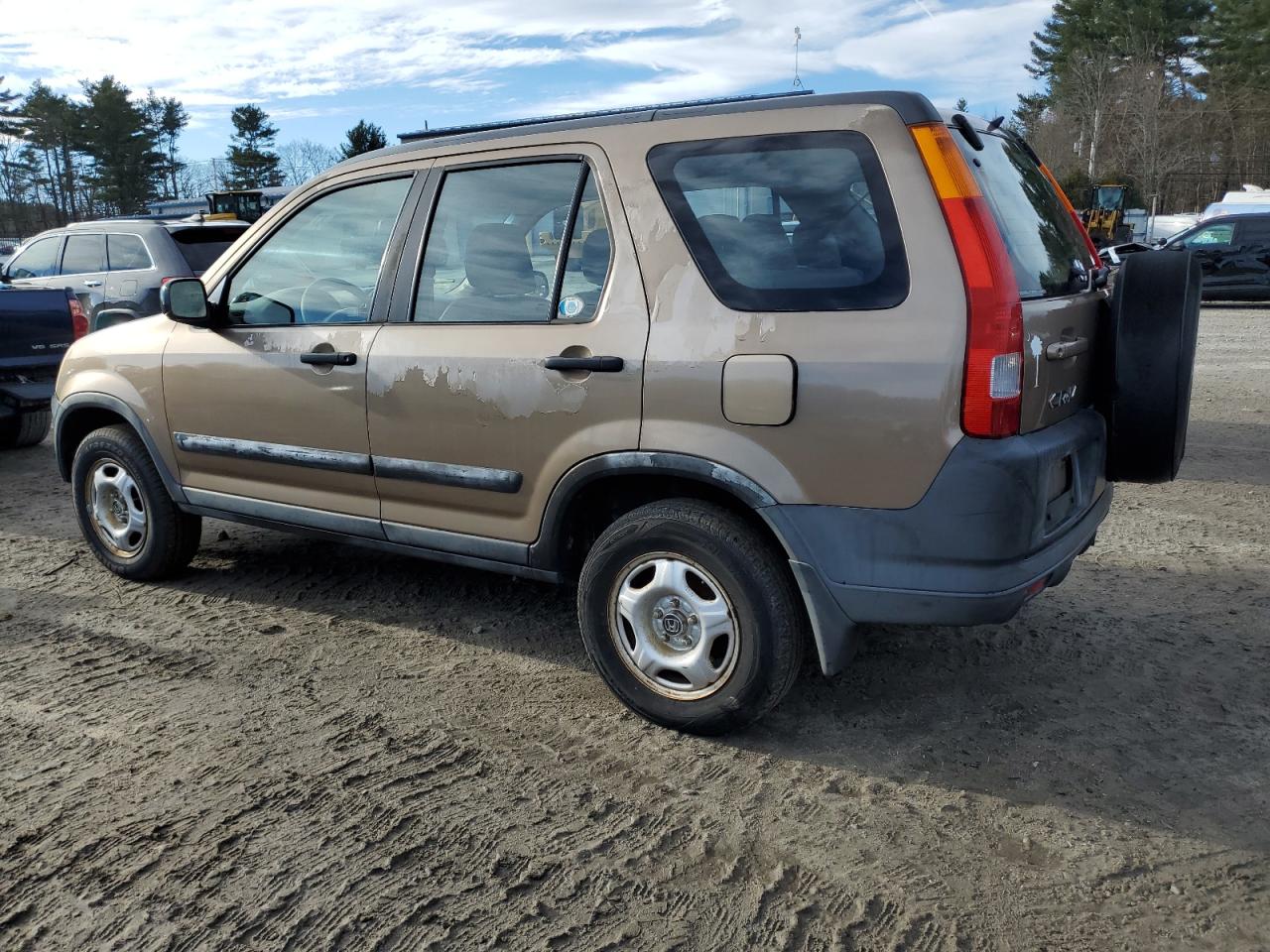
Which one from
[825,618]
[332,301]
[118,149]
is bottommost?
[825,618]

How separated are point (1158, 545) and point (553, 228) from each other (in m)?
3.68

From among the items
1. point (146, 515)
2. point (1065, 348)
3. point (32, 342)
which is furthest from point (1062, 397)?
point (32, 342)

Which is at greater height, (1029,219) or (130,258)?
(1029,219)

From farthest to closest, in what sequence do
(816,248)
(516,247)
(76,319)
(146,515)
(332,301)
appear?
(76,319) → (146,515) → (332,301) → (516,247) → (816,248)

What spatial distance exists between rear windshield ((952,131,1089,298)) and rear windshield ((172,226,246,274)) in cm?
948

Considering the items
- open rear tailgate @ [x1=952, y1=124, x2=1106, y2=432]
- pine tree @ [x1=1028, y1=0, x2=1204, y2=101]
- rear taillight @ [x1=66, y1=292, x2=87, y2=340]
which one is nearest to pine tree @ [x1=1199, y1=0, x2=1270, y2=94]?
pine tree @ [x1=1028, y1=0, x2=1204, y2=101]

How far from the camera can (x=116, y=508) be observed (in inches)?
197

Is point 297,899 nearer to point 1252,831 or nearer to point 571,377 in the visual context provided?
point 571,377

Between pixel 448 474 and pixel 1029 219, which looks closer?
pixel 1029 219

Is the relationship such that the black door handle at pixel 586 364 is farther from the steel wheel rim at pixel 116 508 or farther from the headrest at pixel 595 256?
the steel wheel rim at pixel 116 508

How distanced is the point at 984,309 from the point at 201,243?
1031 cm

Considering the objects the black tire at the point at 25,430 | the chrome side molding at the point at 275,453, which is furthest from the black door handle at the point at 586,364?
the black tire at the point at 25,430

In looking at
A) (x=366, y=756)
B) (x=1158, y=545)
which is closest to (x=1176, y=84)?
(x=1158, y=545)

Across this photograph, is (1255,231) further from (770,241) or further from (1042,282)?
(770,241)
